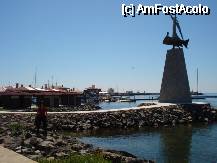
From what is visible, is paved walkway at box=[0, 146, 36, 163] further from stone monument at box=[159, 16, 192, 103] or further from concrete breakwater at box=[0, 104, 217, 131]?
stone monument at box=[159, 16, 192, 103]

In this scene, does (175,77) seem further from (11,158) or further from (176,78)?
(11,158)

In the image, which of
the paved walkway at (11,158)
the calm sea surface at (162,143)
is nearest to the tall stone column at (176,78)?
the calm sea surface at (162,143)

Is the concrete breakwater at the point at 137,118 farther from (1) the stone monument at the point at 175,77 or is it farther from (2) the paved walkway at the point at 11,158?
(2) the paved walkway at the point at 11,158

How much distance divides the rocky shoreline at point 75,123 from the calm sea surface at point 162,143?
240 centimetres

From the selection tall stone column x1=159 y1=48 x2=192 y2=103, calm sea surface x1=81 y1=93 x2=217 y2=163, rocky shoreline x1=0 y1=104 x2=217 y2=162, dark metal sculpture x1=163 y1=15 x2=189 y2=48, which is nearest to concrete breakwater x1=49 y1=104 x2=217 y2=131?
rocky shoreline x1=0 y1=104 x2=217 y2=162

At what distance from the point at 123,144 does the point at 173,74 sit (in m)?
29.5

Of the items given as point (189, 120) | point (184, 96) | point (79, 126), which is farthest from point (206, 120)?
point (79, 126)

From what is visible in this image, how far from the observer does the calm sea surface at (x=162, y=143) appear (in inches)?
925

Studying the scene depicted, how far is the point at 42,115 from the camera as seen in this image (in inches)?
928

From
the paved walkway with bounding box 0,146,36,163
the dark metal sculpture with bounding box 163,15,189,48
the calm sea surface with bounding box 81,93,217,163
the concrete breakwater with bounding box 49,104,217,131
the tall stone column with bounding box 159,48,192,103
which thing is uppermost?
the dark metal sculpture with bounding box 163,15,189,48

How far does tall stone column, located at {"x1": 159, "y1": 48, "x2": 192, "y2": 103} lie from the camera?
55750mm

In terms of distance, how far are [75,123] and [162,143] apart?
32.9 ft

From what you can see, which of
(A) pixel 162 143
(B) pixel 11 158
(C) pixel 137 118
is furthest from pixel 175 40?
(B) pixel 11 158

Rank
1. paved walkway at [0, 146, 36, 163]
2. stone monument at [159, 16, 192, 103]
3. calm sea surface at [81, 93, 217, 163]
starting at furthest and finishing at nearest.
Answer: stone monument at [159, 16, 192, 103] → calm sea surface at [81, 93, 217, 163] → paved walkway at [0, 146, 36, 163]
